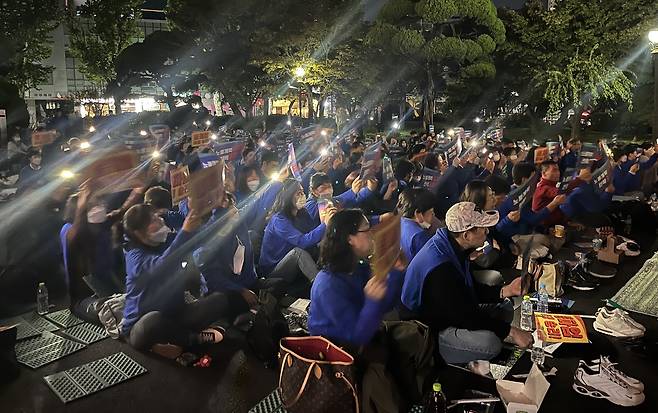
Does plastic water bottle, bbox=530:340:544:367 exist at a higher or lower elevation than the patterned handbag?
lower

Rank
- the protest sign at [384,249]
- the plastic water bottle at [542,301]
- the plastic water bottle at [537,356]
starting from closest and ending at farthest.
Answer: the protest sign at [384,249] < the plastic water bottle at [537,356] < the plastic water bottle at [542,301]

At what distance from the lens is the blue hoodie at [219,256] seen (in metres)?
6.00

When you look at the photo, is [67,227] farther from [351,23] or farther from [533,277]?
[351,23]

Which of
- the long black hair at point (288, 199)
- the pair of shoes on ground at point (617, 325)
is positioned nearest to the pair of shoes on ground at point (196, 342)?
the long black hair at point (288, 199)

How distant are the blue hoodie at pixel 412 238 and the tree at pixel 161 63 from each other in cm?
2288

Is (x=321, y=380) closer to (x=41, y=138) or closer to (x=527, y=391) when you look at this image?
(x=527, y=391)

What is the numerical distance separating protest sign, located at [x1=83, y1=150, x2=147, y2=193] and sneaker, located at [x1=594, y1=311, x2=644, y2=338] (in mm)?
5655

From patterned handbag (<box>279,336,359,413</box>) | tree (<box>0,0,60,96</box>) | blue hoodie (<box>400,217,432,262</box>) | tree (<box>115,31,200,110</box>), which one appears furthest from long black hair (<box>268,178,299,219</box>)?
tree (<box>0,0,60,96</box>)

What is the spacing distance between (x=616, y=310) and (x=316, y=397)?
3631mm

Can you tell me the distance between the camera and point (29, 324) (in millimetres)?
6270

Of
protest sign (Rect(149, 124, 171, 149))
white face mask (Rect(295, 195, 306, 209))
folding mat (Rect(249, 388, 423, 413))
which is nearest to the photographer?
folding mat (Rect(249, 388, 423, 413))

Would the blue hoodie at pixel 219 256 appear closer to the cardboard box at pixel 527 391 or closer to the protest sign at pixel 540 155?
the cardboard box at pixel 527 391

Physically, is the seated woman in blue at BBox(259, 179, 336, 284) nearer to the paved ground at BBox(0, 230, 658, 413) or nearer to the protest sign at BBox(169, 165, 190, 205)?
the protest sign at BBox(169, 165, 190, 205)

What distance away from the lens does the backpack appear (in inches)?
229
